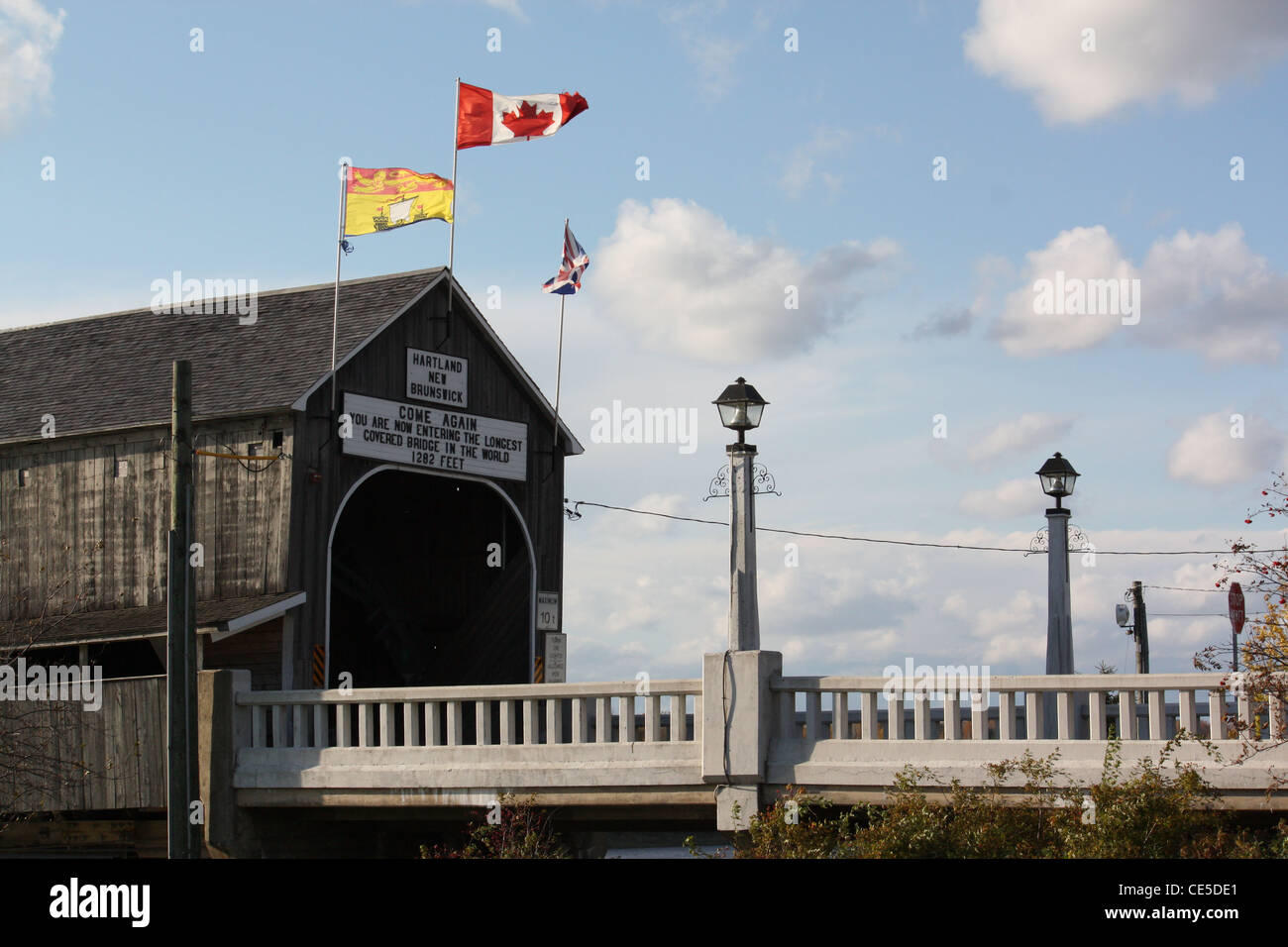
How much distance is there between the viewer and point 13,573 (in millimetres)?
27719

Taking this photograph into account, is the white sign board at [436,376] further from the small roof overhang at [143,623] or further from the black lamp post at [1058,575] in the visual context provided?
the black lamp post at [1058,575]

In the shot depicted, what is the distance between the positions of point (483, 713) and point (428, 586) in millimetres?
12724

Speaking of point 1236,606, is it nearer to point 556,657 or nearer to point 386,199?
point 556,657

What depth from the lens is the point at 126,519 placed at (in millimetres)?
26625

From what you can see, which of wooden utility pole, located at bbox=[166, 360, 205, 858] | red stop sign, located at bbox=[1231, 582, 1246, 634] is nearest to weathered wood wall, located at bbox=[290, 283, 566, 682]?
wooden utility pole, located at bbox=[166, 360, 205, 858]

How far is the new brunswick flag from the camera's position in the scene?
26.0m

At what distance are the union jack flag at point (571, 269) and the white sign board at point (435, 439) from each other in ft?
8.57

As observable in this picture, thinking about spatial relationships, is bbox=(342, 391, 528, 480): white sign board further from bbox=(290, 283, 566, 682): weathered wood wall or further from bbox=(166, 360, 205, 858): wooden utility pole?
bbox=(166, 360, 205, 858): wooden utility pole

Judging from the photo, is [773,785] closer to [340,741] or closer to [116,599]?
[340,741]

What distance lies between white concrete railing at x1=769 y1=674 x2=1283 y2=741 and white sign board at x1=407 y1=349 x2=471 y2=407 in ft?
38.3

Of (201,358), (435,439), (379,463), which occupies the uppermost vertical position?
(201,358)

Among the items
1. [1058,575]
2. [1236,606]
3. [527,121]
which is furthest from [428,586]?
[1236,606]

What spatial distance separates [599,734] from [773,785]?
2.27 m
